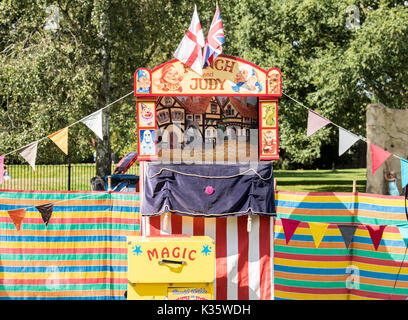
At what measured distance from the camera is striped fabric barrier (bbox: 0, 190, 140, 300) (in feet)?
25.3

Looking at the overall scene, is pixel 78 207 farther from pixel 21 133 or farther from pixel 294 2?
pixel 294 2

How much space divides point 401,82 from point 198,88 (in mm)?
13966

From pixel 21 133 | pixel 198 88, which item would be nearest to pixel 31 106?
pixel 21 133

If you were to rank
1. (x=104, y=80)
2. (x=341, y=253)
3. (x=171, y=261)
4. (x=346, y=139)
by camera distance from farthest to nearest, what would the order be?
(x=104, y=80)
(x=346, y=139)
(x=341, y=253)
(x=171, y=261)

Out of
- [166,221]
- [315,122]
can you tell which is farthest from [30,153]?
[315,122]

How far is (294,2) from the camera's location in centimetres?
2025

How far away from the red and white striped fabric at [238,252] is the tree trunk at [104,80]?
9.32 meters

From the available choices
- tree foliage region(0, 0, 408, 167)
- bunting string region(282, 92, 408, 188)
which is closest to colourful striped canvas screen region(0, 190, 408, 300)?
bunting string region(282, 92, 408, 188)

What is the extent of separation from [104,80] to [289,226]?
1078 cm

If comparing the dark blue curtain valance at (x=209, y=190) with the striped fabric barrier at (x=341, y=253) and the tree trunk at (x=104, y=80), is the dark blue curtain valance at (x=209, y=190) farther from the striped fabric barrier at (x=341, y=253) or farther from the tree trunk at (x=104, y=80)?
the tree trunk at (x=104, y=80)

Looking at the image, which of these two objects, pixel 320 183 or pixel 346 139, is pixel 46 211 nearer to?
pixel 346 139

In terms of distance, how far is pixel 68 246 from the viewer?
25.5 ft

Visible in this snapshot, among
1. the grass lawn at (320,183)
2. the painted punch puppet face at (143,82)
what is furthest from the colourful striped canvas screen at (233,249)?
the grass lawn at (320,183)

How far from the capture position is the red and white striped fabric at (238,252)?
724cm
